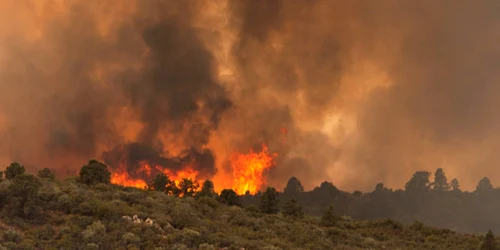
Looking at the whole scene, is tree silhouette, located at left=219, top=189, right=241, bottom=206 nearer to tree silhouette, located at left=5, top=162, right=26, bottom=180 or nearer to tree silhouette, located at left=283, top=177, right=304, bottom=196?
tree silhouette, located at left=5, top=162, right=26, bottom=180

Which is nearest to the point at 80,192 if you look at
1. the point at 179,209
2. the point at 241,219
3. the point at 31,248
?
the point at 179,209

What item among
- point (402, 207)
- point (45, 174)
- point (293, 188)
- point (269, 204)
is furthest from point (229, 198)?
point (402, 207)

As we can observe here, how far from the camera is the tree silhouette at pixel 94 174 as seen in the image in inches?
2212

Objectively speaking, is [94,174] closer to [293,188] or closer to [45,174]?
[45,174]

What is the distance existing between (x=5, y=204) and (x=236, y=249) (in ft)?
69.1

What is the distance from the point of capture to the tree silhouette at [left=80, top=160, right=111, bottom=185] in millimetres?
56175

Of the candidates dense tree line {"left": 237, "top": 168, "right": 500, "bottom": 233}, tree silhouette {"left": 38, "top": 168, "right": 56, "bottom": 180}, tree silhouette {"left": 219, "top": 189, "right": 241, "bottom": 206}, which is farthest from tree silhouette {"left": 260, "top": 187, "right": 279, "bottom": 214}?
dense tree line {"left": 237, "top": 168, "right": 500, "bottom": 233}

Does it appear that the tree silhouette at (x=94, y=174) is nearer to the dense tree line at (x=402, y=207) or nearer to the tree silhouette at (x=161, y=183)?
the tree silhouette at (x=161, y=183)

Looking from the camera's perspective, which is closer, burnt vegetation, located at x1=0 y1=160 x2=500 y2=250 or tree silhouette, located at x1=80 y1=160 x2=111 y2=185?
burnt vegetation, located at x1=0 y1=160 x2=500 y2=250

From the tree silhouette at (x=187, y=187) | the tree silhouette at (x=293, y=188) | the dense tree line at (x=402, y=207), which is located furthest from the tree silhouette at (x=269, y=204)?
the tree silhouette at (x=293, y=188)

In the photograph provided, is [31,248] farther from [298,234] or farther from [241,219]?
[298,234]

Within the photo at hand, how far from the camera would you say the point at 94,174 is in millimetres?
56750

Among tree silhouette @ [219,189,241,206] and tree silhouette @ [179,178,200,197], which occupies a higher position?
tree silhouette @ [179,178,200,197]

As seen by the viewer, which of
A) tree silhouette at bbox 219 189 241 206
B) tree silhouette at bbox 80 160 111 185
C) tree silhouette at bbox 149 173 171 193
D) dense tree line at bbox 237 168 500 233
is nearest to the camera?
tree silhouette at bbox 80 160 111 185
